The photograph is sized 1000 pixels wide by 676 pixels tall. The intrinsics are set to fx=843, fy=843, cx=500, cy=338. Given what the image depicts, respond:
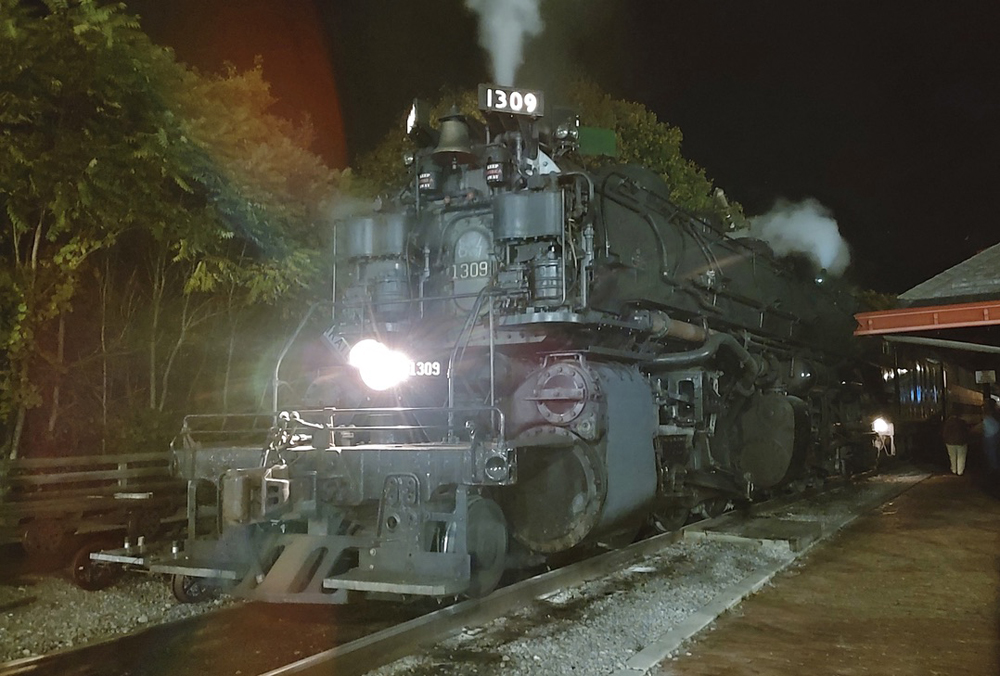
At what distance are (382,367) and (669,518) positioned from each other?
407cm

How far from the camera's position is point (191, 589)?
7.02 meters

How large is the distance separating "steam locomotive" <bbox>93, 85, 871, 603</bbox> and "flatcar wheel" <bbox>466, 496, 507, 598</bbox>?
22 millimetres

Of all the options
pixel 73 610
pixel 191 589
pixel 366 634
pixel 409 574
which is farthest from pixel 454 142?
pixel 73 610

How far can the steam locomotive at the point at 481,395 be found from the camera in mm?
6055

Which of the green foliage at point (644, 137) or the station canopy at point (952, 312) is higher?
the green foliage at point (644, 137)

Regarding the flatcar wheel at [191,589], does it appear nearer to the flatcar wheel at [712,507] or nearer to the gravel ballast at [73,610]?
the gravel ballast at [73,610]

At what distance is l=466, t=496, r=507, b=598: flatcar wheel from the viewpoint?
20.6 feet

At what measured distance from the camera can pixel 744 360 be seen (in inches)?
399

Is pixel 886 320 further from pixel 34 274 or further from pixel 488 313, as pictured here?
pixel 34 274

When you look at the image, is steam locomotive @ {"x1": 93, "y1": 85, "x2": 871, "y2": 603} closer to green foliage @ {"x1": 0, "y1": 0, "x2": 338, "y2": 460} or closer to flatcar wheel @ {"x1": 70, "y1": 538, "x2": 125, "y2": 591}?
flatcar wheel @ {"x1": 70, "y1": 538, "x2": 125, "y2": 591}

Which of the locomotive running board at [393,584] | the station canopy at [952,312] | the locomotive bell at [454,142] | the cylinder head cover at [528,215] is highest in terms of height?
the locomotive bell at [454,142]

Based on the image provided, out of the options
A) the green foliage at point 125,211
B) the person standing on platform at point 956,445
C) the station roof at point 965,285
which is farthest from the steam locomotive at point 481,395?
Answer: the person standing on platform at point 956,445

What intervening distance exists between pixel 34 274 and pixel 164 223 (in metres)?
1.53

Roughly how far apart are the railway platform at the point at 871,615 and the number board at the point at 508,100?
470 centimetres
